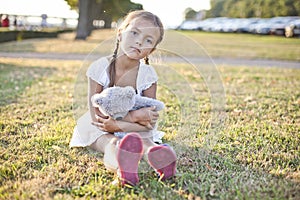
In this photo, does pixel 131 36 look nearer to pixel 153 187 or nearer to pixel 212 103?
pixel 153 187

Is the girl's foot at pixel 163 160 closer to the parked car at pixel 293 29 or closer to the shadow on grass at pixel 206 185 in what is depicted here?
the shadow on grass at pixel 206 185

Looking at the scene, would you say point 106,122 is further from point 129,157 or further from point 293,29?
point 293,29

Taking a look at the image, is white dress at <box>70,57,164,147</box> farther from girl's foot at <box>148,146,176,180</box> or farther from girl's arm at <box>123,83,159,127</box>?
girl's foot at <box>148,146,176,180</box>

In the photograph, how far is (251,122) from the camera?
3062 mm

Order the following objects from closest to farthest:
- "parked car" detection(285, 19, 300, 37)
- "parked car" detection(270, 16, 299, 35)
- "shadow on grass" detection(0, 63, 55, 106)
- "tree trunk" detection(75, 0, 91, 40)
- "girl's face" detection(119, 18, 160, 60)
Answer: "girl's face" detection(119, 18, 160, 60) < "shadow on grass" detection(0, 63, 55, 106) < "parked car" detection(285, 19, 300, 37) < "parked car" detection(270, 16, 299, 35) < "tree trunk" detection(75, 0, 91, 40)

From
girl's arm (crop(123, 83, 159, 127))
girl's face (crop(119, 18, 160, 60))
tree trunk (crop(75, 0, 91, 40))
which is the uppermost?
girl's face (crop(119, 18, 160, 60))

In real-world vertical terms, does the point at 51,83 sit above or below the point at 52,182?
below

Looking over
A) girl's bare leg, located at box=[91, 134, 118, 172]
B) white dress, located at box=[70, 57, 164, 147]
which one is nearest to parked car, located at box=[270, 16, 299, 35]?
white dress, located at box=[70, 57, 164, 147]

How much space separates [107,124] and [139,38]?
527mm

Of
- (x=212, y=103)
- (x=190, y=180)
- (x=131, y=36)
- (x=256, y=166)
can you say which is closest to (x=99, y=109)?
(x=131, y=36)

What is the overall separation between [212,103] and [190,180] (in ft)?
7.15

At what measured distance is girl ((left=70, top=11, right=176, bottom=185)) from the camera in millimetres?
1720

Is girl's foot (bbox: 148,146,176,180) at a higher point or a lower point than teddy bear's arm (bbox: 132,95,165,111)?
lower

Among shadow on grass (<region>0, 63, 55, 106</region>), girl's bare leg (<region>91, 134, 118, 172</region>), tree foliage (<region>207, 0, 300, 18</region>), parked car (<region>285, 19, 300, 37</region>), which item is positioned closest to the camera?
girl's bare leg (<region>91, 134, 118, 172</region>)
